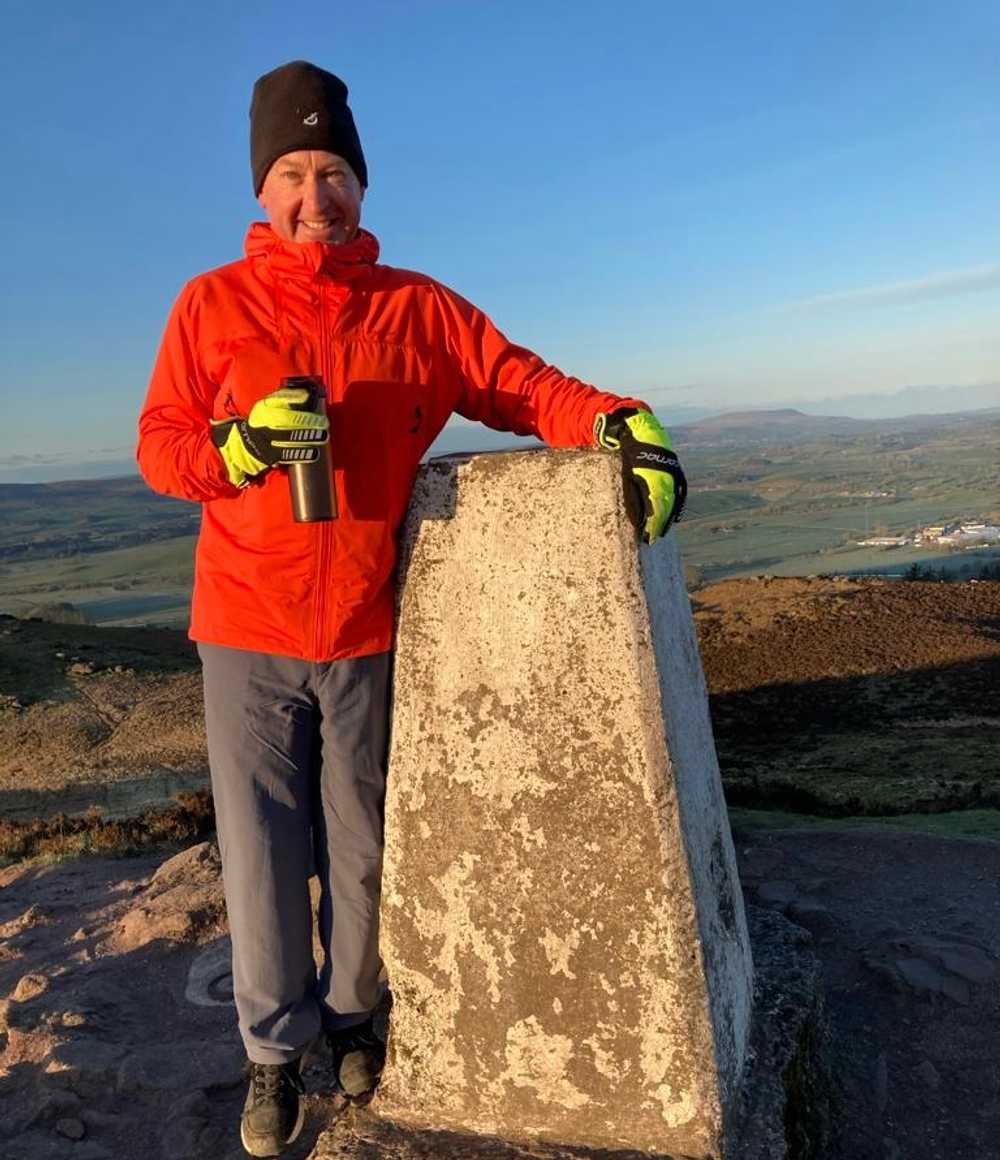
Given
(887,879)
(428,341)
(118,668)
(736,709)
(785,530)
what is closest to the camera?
(428,341)

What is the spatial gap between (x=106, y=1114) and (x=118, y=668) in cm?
1112

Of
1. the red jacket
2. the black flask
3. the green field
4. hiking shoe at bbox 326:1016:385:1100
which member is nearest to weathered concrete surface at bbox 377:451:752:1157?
the red jacket

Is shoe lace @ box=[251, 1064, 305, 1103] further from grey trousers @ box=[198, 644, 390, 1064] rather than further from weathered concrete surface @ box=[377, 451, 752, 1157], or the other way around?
weathered concrete surface @ box=[377, 451, 752, 1157]

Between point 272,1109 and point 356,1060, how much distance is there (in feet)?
0.99

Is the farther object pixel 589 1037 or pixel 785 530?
pixel 785 530

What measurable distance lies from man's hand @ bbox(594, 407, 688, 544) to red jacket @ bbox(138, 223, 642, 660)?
115 mm

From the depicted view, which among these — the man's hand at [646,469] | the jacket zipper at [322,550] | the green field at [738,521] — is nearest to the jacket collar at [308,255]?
the jacket zipper at [322,550]

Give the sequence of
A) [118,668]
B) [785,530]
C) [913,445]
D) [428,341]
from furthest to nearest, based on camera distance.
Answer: [913,445], [785,530], [118,668], [428,341]

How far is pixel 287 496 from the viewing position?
8.76 ft

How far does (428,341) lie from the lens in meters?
2.89

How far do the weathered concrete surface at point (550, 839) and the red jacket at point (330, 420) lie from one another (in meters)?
0.16

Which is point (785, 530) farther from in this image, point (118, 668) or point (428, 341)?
point (428, 341)

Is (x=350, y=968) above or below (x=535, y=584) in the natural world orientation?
below

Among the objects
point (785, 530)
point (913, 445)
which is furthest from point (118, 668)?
point (913, 445)
